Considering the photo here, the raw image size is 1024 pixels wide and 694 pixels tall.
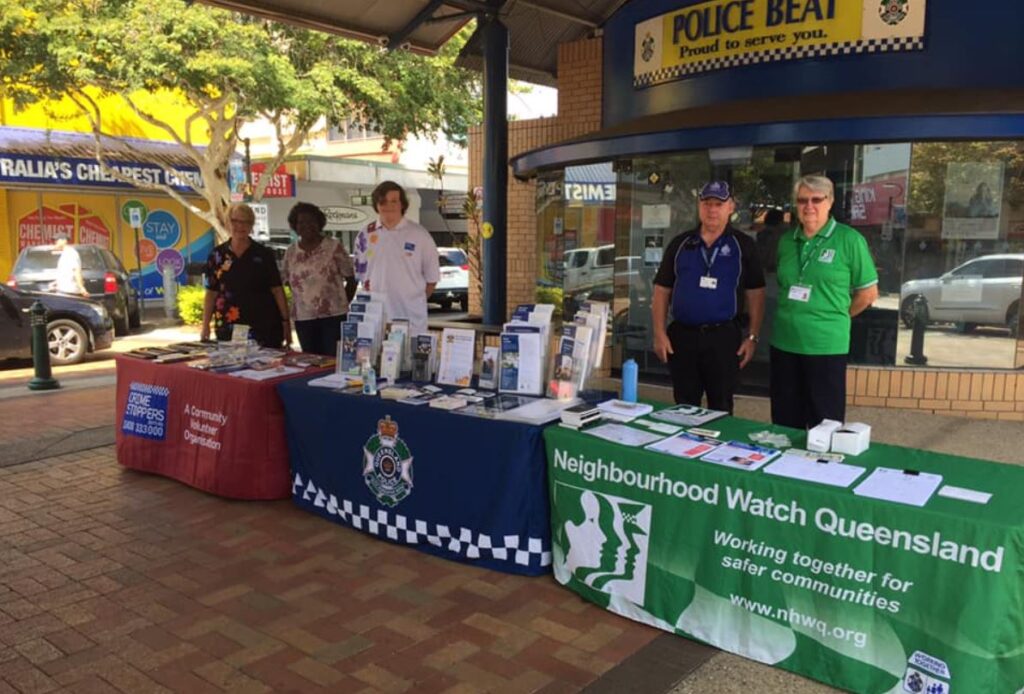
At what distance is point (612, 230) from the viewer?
346 inches

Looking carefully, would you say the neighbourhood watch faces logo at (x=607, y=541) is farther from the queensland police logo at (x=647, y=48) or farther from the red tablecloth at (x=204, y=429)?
the queensland police logo at (x=647, y=48)

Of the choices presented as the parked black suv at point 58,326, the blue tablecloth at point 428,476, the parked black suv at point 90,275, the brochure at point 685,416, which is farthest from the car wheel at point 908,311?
the parked black suv at point 90,275

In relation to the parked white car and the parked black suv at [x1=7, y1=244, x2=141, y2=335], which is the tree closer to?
the parked white car

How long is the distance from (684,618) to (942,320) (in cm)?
504

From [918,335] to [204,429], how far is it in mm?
5927

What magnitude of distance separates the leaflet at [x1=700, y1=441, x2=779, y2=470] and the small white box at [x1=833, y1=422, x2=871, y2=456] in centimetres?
24

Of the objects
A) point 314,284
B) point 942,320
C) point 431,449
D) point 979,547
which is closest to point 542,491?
point 431,449

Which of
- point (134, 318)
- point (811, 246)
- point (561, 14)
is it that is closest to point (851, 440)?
point (811, 246)

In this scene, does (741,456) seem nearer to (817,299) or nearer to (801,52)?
(817,299)

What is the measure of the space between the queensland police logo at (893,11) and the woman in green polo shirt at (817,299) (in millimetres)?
3484

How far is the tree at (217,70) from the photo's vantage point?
1345 cm

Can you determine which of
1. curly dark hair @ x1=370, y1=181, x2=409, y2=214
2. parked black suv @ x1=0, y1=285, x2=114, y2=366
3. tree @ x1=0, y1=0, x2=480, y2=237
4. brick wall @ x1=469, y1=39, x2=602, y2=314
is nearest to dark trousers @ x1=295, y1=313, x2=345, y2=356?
curly dark hair @ x1=370, y1=181, x2=409, y2=214

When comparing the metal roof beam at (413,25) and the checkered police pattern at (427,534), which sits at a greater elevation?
the metal roof beam at (413,25)

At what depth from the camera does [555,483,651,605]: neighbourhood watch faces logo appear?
3225mm
